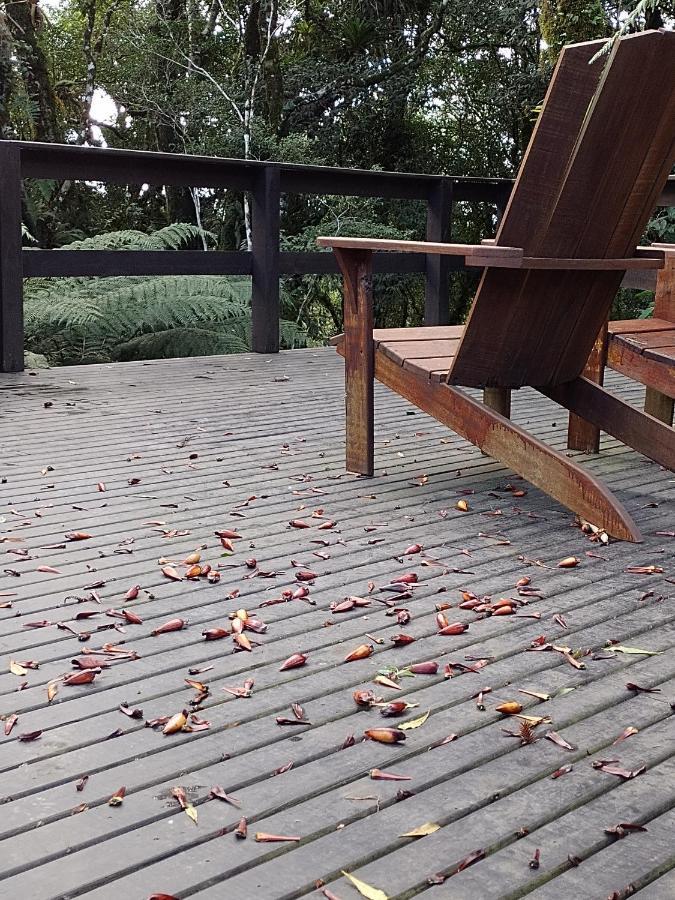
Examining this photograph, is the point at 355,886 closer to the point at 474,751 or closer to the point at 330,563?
the point at 474,751

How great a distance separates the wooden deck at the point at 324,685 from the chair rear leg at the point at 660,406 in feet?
0.79

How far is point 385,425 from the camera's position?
4180mm

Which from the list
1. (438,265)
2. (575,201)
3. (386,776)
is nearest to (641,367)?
(575,201)

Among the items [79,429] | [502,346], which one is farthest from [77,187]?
[502,346]

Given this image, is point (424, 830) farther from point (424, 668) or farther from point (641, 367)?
point (641, 367)

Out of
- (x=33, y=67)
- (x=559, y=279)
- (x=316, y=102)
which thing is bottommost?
(x=559, y=279)

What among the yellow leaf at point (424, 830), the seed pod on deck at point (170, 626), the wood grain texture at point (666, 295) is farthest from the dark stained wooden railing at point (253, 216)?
the yellow leaf at point (424, 830)

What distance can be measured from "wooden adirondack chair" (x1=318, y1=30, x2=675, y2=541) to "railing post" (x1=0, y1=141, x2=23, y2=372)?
2.27m

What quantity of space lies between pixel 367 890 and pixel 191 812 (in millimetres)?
278

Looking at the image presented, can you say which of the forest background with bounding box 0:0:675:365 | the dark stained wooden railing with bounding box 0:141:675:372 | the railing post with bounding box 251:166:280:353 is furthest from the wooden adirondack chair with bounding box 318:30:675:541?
the forest background with bounding box 0:0:675:365

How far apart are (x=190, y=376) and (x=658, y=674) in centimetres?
369

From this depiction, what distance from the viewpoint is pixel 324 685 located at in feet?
5.87

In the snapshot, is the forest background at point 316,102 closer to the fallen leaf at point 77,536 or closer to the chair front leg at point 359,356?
the chair front leg at point 359,356

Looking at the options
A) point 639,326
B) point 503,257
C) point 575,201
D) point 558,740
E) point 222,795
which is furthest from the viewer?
point 639,326
